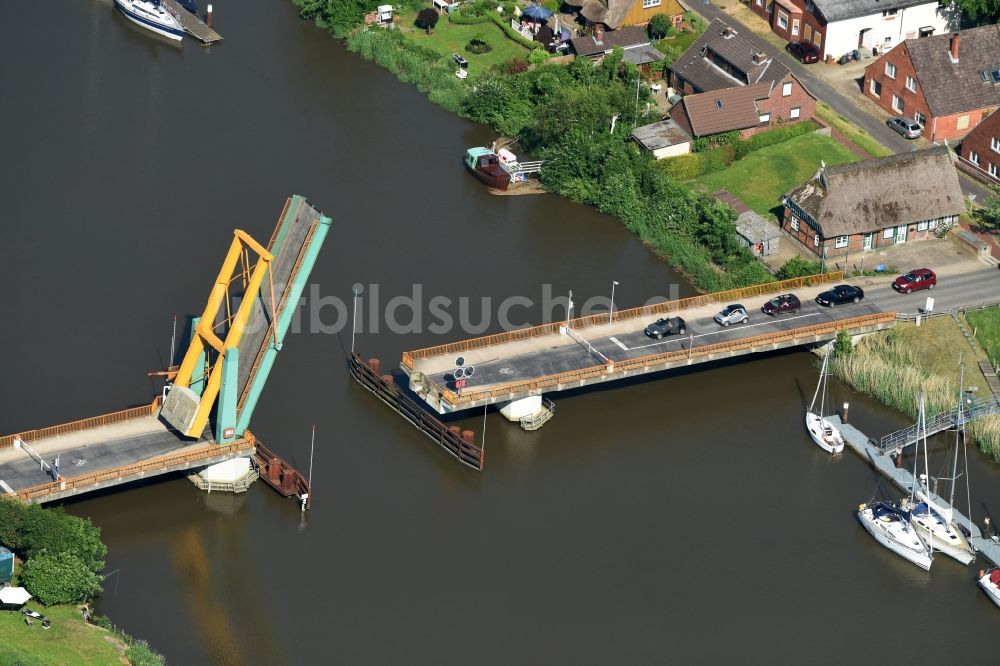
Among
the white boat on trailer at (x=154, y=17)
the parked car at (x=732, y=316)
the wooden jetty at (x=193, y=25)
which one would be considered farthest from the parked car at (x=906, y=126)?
the white boat on trailer at (x=154, y=17)

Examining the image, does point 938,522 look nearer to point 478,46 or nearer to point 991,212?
point 991,212

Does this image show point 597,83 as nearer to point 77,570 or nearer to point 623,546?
point 623,546

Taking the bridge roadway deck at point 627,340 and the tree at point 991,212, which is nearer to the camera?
the bridge roadway deck at point 627,340

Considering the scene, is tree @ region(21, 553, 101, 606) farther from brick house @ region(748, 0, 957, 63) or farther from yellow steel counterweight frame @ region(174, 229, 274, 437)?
brick house @ region(748, 0, 957, 63)

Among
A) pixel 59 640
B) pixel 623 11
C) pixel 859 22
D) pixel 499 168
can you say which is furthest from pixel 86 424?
pixel 859 22

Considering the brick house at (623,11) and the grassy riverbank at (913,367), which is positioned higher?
the brick house at (623,11)

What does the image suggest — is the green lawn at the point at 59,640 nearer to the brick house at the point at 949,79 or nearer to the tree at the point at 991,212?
the tree at the point at 991,212

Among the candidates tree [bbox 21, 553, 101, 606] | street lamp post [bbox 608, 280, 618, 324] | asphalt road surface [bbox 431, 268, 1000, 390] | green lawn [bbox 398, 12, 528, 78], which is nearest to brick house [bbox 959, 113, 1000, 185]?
asphalt road surface [bbox 431, 268, 1000, 390]
